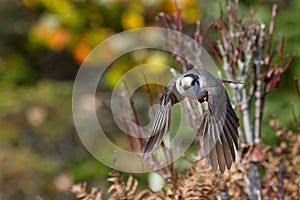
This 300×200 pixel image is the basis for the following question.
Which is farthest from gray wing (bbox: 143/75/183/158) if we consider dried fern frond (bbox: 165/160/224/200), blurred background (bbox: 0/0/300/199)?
blurred background (bbox: 0/0/300/199)

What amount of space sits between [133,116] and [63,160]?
3.53 metres

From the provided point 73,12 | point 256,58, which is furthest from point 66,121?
point 256,58

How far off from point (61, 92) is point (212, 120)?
4000 millimetres

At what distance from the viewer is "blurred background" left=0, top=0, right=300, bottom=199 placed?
4.62 meters

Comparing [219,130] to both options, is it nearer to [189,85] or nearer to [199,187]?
[189,85]

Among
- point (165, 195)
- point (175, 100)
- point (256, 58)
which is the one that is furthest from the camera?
point (256, 58)

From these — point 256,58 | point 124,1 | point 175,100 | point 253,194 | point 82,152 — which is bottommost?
point 253,194

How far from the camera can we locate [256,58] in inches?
66.8

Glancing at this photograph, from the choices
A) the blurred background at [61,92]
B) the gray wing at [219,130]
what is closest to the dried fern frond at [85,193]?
the gray wing at [219,130]

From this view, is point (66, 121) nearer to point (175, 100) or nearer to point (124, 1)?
point (124, 1)

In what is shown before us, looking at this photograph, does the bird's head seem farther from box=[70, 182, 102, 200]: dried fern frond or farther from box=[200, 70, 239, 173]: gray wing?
box=[70, 182, 102, 200]: dried fern frond

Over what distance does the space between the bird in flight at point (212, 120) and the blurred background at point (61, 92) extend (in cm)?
305

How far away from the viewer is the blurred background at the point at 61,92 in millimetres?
4617

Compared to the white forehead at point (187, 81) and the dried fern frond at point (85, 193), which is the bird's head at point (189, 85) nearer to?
the white forehead at point (187, 81)
